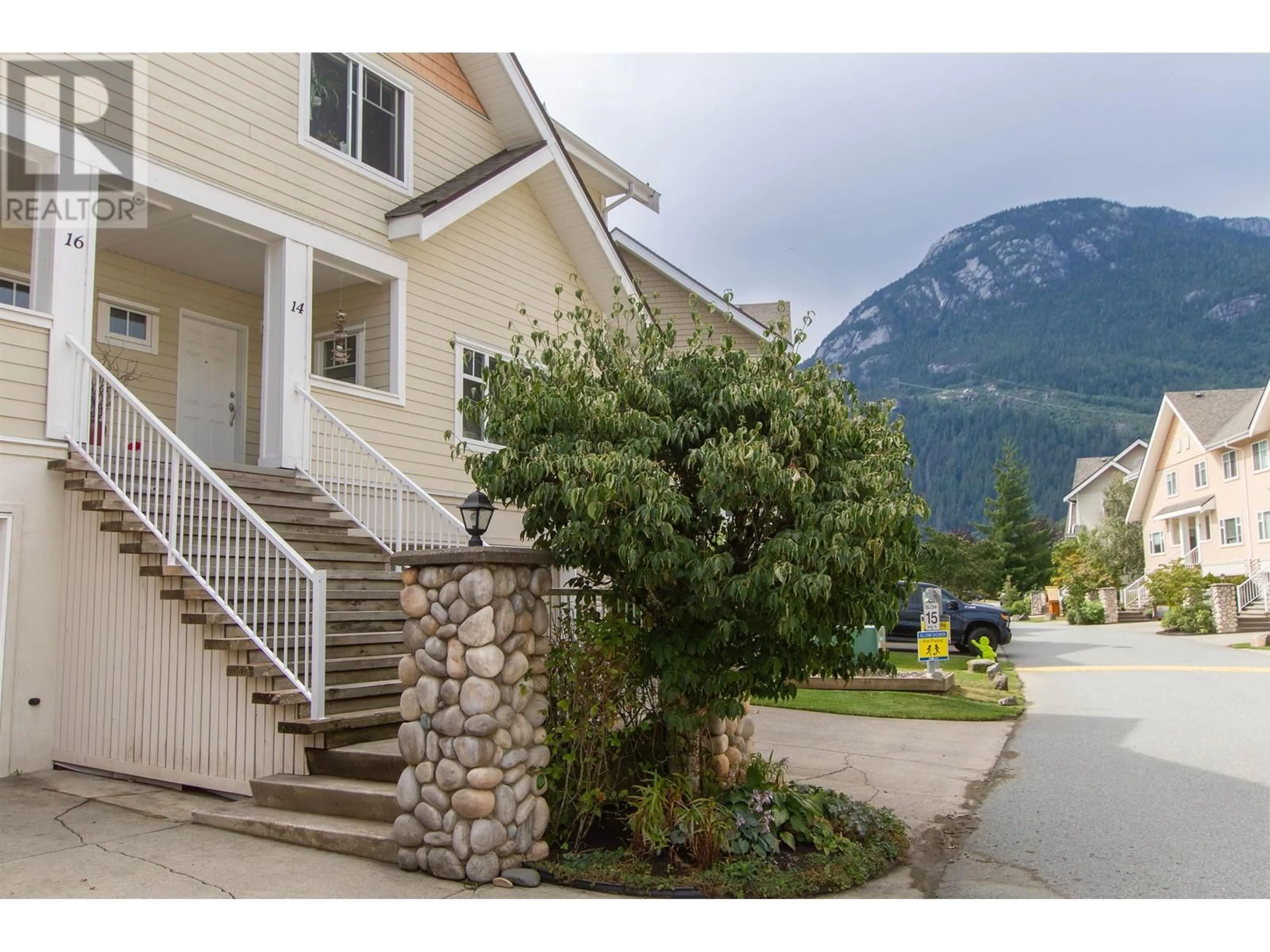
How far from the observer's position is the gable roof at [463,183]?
36.7 ft

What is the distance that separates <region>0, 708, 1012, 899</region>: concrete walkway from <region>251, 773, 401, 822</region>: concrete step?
33cm

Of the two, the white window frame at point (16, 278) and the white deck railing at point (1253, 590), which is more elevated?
the white window frame at point (16, 278)

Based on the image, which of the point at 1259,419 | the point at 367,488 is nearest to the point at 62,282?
the point at 367,488

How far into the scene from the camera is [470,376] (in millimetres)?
12406

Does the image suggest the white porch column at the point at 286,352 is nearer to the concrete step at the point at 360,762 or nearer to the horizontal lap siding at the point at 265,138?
the horizontal lap siding at the point at 265,138

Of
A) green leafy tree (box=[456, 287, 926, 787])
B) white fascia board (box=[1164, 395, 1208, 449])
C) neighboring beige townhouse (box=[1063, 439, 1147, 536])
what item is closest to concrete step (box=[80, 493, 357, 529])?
green leafy tree (box=[456, 287, 926, 787])

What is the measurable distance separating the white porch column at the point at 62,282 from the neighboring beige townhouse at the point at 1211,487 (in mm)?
33742

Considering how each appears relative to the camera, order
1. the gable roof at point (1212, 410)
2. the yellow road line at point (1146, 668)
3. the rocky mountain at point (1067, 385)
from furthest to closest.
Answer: the rocky mountain at point (1067, 385) < the gable roof at point (1212, 410) < the yellow road line at point (1146, 668)

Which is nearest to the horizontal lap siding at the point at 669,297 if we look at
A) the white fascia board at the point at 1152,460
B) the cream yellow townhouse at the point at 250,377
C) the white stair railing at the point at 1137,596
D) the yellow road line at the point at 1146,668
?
the cream yellow townhouse at the point at 250,377

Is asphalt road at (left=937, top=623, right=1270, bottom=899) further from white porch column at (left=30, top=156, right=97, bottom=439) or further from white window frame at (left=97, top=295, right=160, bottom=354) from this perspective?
white window frame at (left=97, top=295, right=160, bottom=354)

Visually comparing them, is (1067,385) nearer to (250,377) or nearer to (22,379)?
(250,377)

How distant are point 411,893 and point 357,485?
5.91 meters

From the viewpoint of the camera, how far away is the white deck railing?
30438 mm

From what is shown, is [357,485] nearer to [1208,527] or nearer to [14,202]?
[14,202]
